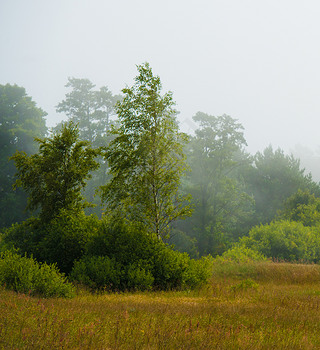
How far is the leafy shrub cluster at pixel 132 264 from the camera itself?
12.7m

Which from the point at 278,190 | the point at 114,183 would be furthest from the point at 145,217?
the point at 278,190

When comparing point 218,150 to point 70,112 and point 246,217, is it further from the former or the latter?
point 70,112

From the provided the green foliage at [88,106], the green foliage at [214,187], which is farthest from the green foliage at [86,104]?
the green foliage at [214,187]

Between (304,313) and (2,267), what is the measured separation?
7.97 metres

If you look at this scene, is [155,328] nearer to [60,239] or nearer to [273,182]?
[60,239]

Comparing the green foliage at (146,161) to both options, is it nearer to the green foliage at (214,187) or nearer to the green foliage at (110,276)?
the green foliage at (110,276)

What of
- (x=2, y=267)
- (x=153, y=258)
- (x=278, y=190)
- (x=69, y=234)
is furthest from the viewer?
(x=278, y=190)

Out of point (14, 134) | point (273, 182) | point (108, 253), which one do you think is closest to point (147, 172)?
point (108, 253)

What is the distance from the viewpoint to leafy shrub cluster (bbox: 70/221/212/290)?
12695 mm

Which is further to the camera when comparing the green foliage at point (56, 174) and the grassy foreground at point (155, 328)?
the green foliage at point (56, 174)

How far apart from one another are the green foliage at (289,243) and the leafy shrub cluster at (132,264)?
1310 cm

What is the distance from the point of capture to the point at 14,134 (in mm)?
39719

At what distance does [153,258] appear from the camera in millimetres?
13727

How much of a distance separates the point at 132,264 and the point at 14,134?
3130 centimetres
